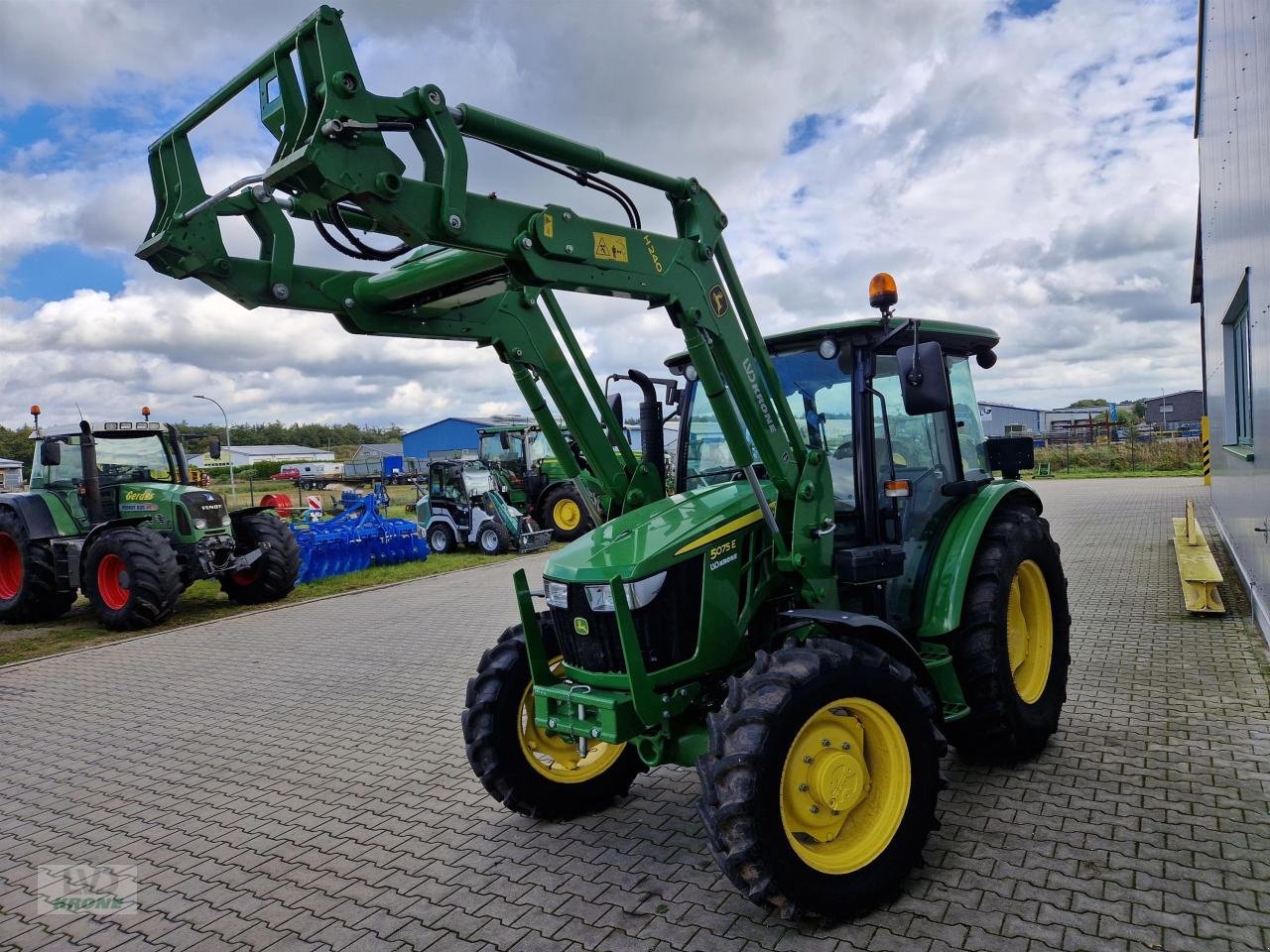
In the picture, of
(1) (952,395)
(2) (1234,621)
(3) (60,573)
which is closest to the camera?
(1) (952,395)

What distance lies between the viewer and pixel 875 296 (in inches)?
150

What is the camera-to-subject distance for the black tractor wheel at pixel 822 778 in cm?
285

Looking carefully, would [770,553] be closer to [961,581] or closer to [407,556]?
[961,581]

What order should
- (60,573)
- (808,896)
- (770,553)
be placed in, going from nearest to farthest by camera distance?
(808,896) < (770,553) < (60,573)

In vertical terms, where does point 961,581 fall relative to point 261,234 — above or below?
below

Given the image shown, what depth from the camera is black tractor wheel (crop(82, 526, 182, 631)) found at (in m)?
9.55

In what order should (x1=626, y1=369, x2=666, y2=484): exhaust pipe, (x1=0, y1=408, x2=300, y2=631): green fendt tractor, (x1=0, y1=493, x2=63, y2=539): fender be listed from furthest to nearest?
(x1=0, y1=493, x2=63, y2=539): fender
(x1=0, y1=408, x2=300, y2=631): green fendt tractor
(x1=626, y1=369, x2=666, y2=484): exhaust pipe

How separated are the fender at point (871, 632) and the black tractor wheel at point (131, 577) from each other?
8.60 m

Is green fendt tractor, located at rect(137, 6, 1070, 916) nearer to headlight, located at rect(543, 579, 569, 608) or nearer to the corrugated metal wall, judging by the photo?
headlight, located at rect(543, 579, 569, 608)

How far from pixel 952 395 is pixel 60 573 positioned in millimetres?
10863

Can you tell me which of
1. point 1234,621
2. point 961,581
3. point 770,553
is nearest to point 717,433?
point 770,553

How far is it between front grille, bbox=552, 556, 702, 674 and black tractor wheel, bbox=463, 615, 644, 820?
513 mm

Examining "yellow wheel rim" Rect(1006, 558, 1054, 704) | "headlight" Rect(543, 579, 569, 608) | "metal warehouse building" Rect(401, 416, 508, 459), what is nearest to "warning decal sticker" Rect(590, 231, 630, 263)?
"headlight" Rect(543, 579, 569, 608)

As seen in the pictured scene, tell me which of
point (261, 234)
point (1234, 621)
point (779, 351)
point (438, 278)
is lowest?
point (1234, 621)
